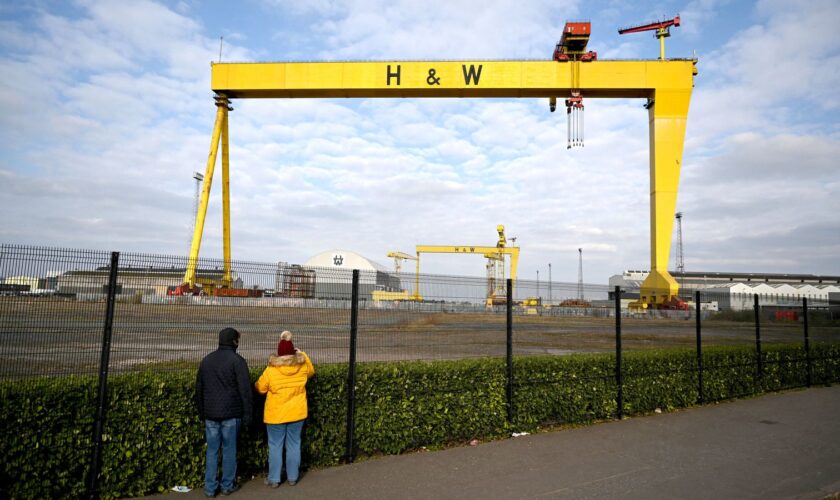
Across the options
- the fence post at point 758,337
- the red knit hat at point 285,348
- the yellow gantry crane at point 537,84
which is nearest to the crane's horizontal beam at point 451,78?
the yellow gantry crane at point 537,84

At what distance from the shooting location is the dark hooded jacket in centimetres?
455

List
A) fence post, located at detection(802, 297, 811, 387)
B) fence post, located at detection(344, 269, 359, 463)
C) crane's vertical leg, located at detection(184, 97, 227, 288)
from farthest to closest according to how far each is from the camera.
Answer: crane's vertical leg, located at detection(184, 97, 227, 288) → fence post, located at detection(802, 297, 811, 387) → fence post, located at detection(344, 269, 359, 463)

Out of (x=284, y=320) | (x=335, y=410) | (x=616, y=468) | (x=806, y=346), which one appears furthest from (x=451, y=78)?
(x=616, y=468)

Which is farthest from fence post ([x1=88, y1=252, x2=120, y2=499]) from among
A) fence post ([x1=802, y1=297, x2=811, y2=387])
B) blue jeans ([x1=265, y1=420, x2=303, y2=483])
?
fence post ([x1=802, y1=297, x2=811, y2=387])

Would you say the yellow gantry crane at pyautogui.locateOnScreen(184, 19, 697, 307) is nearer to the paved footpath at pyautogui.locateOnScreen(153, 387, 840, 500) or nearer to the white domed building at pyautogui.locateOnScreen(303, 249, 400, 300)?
the paved footpath at pyautogui.locateOnScreen(153, 387, 840, 500)

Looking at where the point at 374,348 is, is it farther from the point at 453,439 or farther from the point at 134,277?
the point at 134,277

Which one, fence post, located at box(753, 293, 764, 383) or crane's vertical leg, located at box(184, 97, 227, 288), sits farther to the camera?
crane's vertical leg, located at box(184, 97, 227, 288)

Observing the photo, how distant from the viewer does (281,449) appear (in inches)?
194

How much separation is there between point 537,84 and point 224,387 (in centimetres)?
2184

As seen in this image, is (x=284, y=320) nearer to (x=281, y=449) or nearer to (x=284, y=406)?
(x=284, y=406)

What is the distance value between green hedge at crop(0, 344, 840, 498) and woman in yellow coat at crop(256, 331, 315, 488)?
0.33 m

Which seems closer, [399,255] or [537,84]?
[537,84]

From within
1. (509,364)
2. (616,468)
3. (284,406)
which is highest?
(509,364)

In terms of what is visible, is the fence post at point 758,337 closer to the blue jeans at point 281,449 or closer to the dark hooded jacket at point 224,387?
the blue jeans at point 281,449
